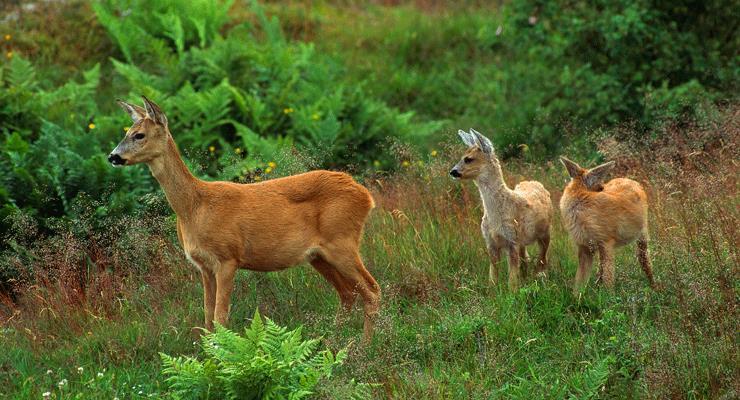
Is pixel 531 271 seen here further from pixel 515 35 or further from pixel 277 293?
pixel 515 35

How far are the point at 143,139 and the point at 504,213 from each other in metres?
2.58

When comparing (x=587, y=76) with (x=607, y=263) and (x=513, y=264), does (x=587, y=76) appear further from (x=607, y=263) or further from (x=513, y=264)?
(x=607, y=263)

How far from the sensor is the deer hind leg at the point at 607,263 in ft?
23.8

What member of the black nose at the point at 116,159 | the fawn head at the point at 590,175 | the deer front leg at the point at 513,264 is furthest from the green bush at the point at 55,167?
the fawn head at the point at 590,175

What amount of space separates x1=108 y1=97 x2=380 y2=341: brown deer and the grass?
39 centimetres

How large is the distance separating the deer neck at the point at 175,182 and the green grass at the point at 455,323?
0.89 meters

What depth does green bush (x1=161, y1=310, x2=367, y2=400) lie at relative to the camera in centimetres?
600

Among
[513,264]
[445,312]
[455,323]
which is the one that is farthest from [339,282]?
[513,264]

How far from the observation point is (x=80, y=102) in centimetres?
1306

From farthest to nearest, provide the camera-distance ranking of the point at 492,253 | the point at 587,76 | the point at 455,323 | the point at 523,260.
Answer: the point at 587,76
the point at 523,260
the point at 492,253
the point at 455,323

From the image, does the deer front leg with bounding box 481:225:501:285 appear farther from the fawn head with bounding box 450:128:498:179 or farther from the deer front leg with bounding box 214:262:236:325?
the deer front leg with bounding box 214:262:236:325

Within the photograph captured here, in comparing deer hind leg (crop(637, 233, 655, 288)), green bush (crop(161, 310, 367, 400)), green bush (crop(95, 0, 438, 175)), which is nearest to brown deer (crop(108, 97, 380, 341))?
green bush (crop(161, 310, 367, 400))

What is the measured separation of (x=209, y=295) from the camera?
742cm

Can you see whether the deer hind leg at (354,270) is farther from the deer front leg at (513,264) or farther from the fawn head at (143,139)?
the fawn head at (143,139)
